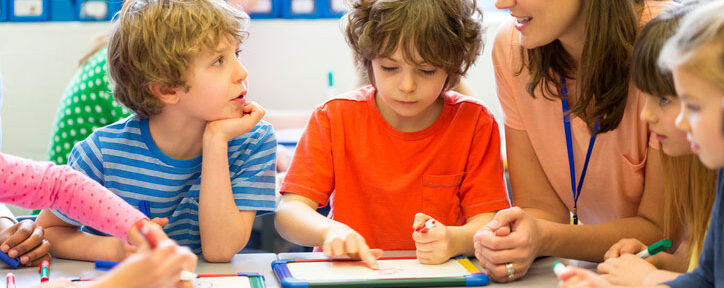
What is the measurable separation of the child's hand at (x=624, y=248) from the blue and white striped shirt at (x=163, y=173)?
611 mm

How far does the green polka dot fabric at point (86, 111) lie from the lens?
83.9 inches

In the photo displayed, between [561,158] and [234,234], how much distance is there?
65cm

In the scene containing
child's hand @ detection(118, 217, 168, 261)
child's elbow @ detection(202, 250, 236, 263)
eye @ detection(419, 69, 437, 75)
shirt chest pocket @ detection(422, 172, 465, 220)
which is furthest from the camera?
shirt chest pocket @ detection(422, 172, 465, 220)

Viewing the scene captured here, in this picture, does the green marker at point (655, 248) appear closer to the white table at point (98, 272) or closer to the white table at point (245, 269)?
the white table at point (245, 269)

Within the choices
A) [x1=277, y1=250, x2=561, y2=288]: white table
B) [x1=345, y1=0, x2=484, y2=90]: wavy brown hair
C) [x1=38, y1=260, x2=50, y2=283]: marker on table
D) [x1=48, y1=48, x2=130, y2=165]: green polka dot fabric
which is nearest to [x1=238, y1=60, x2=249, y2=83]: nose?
[x1=345, y1=0, x2=484, y2=90]: wavy brown hair

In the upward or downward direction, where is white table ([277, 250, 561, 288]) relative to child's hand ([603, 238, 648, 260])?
downward

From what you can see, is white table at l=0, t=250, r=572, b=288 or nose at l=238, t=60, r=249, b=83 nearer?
white table at l=0, t=250, r=572, b=288

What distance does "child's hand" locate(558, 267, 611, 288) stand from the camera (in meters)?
0.96

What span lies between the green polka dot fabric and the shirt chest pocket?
3.35 ft

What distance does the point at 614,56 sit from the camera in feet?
4.38

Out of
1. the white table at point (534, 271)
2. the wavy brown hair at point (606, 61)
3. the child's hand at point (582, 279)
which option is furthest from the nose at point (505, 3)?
Result: the child's hand at point (582, 279)

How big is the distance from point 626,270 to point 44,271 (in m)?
0.90

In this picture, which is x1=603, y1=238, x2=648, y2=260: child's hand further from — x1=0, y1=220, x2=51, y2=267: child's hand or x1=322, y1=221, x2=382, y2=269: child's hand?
x1=0, y1=220, x2=51, y2=267: child's hand

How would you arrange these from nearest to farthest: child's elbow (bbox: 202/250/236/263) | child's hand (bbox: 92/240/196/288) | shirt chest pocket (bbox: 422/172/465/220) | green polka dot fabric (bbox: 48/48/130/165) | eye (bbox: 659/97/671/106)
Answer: child's hand (bbox: 92/240/196/288) < eye (bbox: 659/97/671/106) < child's elbow (bbox: 202/250/236/263) < shirt chest pocket (bbox: 422/172/465/220) < green polka dot fabric (bbox: 48/48/130/165)
